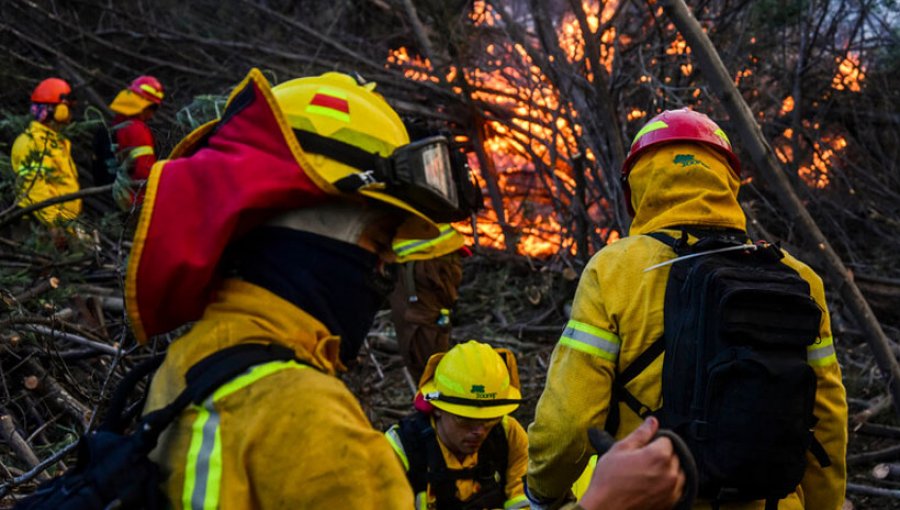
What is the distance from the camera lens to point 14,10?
9453mm

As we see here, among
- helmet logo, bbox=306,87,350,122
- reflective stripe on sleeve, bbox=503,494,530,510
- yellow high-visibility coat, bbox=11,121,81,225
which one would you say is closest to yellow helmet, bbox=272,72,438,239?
helmet logo, bbox=306,87,350,122

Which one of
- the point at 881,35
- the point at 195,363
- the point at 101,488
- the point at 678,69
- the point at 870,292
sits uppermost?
the point at 881,35

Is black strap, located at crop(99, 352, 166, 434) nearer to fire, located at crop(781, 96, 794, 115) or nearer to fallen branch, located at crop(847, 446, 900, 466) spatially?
fallen branch, located at crop(847, 446, 900, 466)

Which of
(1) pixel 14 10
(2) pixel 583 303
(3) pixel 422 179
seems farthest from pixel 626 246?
(1) pixel 14 10

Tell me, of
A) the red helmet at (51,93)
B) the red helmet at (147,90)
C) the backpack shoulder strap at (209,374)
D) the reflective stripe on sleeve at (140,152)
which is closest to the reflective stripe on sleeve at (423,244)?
the backpack shoulder strap at (209,374)

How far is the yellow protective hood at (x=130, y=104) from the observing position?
7500mm

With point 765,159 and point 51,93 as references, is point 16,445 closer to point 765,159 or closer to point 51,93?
point 765,159

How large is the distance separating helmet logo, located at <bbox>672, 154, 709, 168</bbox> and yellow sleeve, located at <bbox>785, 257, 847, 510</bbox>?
44 cm

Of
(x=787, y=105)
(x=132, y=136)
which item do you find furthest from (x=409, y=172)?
(x=787, y=105)

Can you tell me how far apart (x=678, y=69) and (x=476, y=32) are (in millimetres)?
2608

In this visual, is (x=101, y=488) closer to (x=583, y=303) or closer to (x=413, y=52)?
(x=583, y=303)

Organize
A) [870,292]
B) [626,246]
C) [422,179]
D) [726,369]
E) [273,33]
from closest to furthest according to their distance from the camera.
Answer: [422,179], [726,369], [626,246], [870,292], [273,33]

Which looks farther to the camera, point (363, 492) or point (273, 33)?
point (273, 33)

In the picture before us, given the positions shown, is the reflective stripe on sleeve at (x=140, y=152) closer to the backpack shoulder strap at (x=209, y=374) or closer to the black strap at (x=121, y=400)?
the black strap at (x=121, y=400)
